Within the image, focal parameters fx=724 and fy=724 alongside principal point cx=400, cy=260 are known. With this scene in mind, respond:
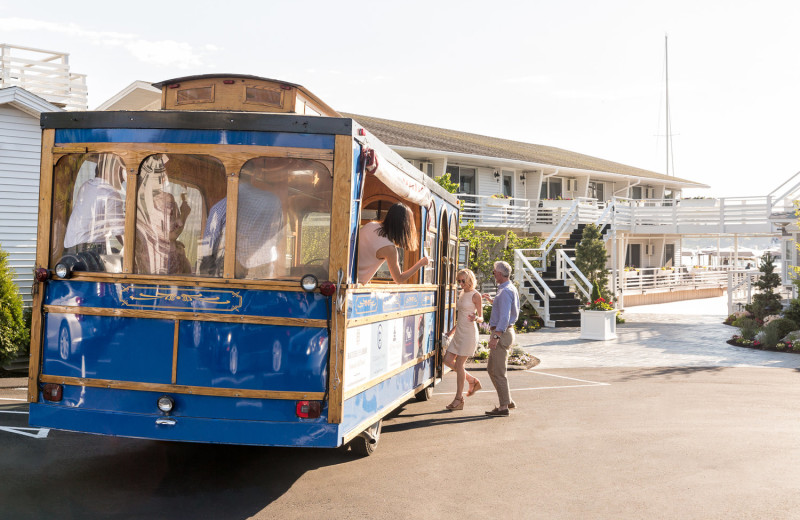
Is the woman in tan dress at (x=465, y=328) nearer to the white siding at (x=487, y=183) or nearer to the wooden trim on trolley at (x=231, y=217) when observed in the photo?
the wooden trim on trolley at (x=231, y=217)

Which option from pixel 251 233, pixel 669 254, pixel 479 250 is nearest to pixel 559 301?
pixel 479 250

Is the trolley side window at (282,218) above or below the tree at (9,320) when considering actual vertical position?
above

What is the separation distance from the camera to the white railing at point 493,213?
28.1m

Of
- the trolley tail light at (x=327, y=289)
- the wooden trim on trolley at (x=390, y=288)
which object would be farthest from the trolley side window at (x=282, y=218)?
the wooden trim on trolley at (x=390, y=288)

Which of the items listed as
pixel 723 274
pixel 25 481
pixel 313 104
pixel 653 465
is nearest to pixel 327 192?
pixel 313 104

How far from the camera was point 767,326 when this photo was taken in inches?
675

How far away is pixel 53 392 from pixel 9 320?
691 centimetres

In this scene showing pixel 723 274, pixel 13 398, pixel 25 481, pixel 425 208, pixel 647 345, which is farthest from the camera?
pixel 723 274

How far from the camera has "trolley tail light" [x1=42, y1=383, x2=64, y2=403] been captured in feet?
17.6

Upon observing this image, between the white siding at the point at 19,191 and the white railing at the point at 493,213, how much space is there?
16823 mm

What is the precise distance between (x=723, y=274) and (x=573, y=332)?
23.8 meters

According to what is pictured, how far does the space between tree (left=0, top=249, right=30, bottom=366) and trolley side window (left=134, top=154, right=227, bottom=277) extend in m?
7.31

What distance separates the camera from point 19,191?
1283 cm

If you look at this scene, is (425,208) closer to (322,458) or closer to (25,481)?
(322,458)
